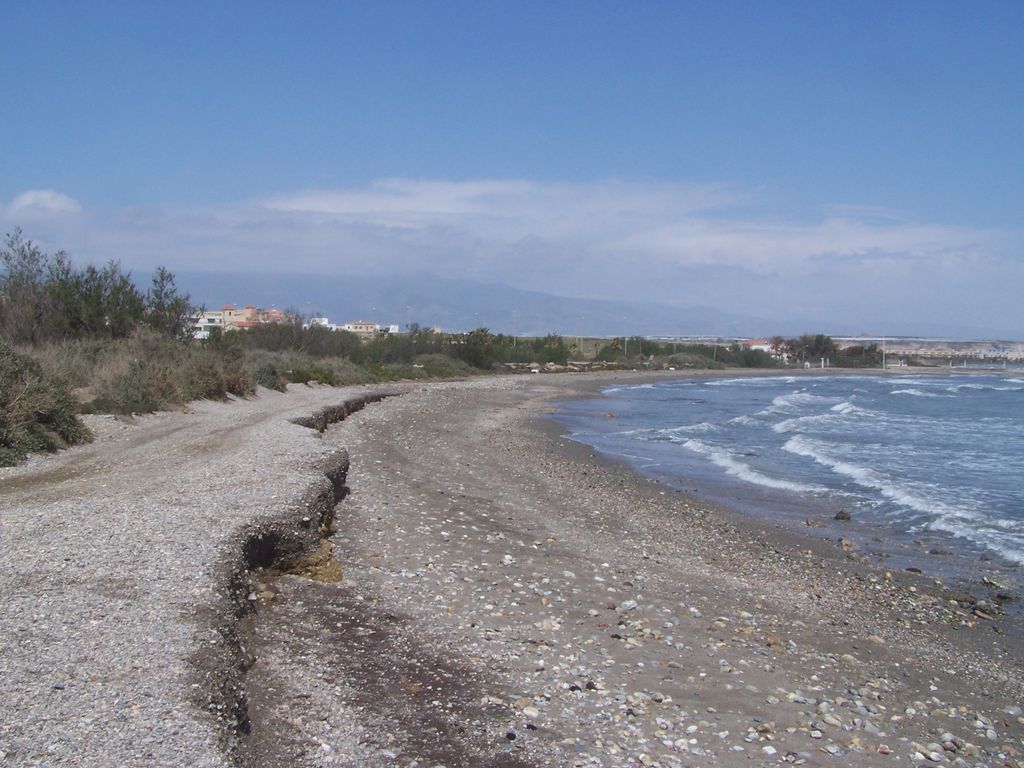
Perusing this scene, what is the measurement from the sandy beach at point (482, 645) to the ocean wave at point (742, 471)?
17.5ft

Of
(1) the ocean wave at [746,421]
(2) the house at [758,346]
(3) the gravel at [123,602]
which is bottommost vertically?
(1) the ocean wave at [746,421]

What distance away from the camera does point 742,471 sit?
1962cm

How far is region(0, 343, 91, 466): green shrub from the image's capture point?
12.8 meters

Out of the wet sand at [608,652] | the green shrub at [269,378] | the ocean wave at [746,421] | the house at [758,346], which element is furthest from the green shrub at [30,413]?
the house at [758,346]

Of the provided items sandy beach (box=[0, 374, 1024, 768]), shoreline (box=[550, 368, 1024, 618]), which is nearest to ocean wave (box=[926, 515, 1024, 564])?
shoreline (box=[550, 368, 1024, 618])

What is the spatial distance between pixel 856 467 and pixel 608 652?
612 inches

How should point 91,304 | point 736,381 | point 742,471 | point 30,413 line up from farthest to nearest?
point 736,381 → point 91,304 → point 742,471 → point 30,413

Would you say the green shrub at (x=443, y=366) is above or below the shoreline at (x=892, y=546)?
above

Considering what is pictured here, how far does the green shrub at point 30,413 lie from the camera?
12797 mm

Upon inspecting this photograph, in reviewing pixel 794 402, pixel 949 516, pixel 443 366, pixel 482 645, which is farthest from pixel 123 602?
pixel 443 366

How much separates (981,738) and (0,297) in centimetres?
2765

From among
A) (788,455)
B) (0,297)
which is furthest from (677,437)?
(0,297)

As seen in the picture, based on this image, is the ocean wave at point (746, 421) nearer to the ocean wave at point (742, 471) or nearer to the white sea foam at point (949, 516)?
the ocean wave at point (742, 471)

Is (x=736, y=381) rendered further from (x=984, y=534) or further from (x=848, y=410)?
(x=984, y=534)
